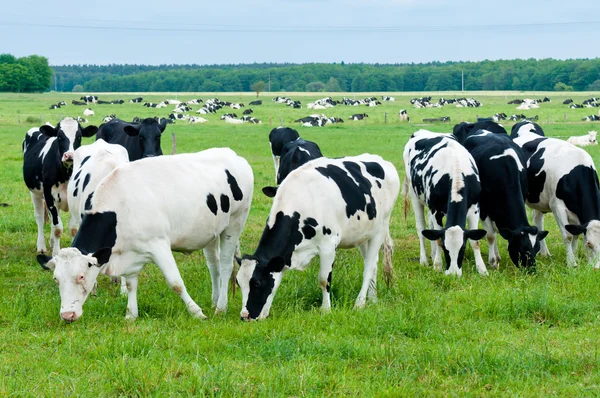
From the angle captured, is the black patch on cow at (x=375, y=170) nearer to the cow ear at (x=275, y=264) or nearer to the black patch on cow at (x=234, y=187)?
the black patch on cow at (x=234, y=187)

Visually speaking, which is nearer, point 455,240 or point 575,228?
point 455,240

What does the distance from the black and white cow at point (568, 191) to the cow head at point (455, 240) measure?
5.16 feet

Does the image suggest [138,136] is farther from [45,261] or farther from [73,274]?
[73,274]

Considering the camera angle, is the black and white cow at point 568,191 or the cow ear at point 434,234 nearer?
the cow ear at point 434,234

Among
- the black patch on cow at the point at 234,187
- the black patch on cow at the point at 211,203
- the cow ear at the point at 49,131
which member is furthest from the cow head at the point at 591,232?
the cow ear at the point at 49,131

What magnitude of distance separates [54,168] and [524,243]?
7.04 metres

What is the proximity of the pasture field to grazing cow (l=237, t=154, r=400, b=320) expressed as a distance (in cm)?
33

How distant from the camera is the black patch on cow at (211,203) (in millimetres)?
8938

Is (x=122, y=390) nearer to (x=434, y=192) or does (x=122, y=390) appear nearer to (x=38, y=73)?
(x=434, y=192)

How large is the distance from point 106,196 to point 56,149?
4582 millimetres

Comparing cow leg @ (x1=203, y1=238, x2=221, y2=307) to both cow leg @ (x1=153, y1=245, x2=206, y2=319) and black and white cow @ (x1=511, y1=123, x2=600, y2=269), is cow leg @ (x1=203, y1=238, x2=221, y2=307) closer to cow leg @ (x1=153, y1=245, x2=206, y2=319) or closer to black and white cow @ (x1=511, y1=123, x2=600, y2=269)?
cow leg @ (x1=153, y1=245, x2=206, y2=319)

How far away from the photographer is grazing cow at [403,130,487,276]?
10539 millimetres

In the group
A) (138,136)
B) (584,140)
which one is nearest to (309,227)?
(138,136)

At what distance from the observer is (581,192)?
38.0 feet
